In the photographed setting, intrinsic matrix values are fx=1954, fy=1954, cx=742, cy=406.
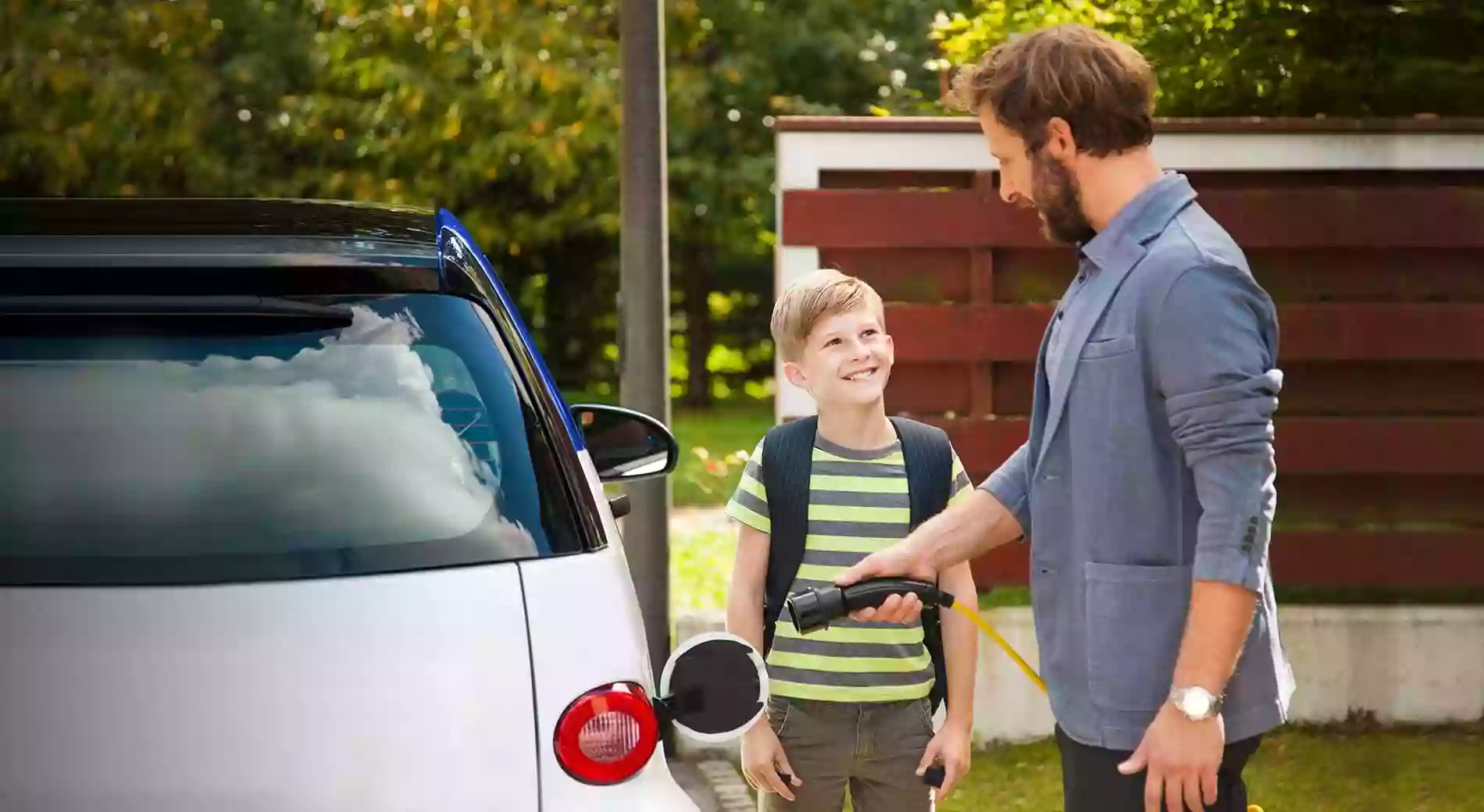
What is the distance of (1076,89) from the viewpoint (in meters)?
2.82

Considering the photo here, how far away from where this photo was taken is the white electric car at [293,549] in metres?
2.43

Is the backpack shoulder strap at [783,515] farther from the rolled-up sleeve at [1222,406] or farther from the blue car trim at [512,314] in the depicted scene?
the rolled-up sleeve at [1222,406]

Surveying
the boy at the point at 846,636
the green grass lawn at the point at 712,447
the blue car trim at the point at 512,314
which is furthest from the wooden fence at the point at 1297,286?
the blue car trim at the point at 512,314

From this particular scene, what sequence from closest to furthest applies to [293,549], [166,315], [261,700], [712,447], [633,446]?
[261,700]
[293,549]
[166,315]
[633,446]
[712,447]

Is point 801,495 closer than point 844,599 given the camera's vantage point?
No

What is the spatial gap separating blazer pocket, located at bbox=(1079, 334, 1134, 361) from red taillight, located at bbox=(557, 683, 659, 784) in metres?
0.80

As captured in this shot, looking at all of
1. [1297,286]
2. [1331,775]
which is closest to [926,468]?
[1331,775]

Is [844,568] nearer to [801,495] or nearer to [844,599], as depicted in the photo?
[801,495]

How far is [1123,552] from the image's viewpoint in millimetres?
2799

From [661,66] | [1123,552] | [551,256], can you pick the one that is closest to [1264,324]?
[1123,552]

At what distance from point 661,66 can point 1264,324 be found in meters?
4.11

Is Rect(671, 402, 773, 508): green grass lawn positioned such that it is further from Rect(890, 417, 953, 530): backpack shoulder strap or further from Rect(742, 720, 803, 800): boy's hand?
Rect(742, 720, 803, 800): boy's hand

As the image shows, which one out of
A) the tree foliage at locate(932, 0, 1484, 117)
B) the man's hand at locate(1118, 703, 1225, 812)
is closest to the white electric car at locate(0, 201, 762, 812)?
the man's hand at locate(1118, 703, 1225, 812)

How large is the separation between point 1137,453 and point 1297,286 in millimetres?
4199
